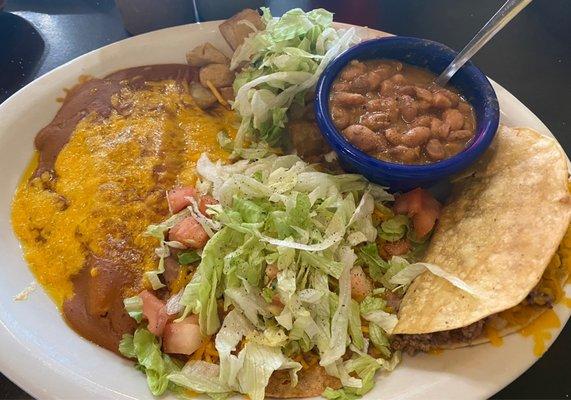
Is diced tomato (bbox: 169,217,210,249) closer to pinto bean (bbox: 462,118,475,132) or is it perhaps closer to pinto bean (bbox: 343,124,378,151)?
pinto bean (bbox: 343,124,378,151)

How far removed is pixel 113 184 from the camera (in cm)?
241

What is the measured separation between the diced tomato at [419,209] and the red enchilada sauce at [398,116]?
20 cm

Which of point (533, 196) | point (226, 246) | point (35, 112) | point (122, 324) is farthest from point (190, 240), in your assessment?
point (533, 196)

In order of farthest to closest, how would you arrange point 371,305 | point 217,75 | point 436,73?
1. point 217,75
2. point 436,73
3. point 371,305

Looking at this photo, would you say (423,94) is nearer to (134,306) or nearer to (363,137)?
(363,137)

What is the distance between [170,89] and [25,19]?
5.06ft

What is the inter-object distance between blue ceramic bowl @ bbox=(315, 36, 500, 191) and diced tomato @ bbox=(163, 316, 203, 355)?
97 cm

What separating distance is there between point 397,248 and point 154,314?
1.10 meters

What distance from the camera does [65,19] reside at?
141 inches

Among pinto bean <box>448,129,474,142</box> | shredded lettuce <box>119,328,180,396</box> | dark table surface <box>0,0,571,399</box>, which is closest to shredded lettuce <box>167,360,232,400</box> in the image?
shredded lettuce <box>119,328,180,396</box>

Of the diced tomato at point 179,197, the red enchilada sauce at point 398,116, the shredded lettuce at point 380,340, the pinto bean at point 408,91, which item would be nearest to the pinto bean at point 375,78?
the red enchilada sauce at point 398,116

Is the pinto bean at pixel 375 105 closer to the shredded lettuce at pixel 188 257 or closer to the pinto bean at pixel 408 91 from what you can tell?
A: the pinto bean at pixel 408 91

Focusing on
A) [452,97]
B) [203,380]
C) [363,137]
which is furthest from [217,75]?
[203,380]

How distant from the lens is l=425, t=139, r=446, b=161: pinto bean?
221cm
